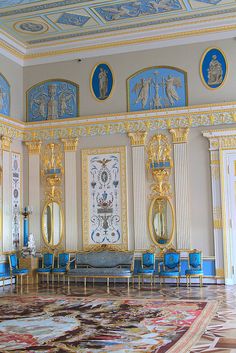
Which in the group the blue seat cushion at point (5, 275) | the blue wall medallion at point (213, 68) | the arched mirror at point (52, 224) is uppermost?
the blue wall medallion at point (213, 68)

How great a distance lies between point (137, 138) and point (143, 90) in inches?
51.2

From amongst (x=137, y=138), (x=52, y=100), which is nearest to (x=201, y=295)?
(x=137, y=138)

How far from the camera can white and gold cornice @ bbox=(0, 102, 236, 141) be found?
11.9 metres

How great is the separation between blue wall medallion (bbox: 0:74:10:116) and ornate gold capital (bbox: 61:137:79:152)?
1.74 m

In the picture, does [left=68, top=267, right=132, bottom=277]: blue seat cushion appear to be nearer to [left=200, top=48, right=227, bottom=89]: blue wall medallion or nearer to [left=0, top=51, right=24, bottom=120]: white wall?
[left=0, top=51, right=24, bottom=120]: white wall

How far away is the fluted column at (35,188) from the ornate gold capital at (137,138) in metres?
2.71

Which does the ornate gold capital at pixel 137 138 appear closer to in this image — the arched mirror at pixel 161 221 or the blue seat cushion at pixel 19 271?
the arched mirror at pixel 161 221

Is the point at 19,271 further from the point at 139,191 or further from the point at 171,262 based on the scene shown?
the point at 171,262


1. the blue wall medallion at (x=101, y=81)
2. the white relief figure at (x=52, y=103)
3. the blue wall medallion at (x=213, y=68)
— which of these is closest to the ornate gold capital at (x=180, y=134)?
the blue wall medallion at (x=213, y=68)

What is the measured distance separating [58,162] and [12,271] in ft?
10.5

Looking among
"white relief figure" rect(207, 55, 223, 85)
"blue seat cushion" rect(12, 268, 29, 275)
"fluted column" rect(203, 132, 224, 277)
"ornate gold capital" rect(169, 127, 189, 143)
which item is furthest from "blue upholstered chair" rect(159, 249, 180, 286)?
"white relief figure" rect(207, 55, 223, 85)

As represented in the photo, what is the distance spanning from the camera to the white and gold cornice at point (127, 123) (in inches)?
467

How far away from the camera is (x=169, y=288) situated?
11148mm

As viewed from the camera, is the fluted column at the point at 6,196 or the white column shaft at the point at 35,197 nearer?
the fluted column at the point at 6,196
